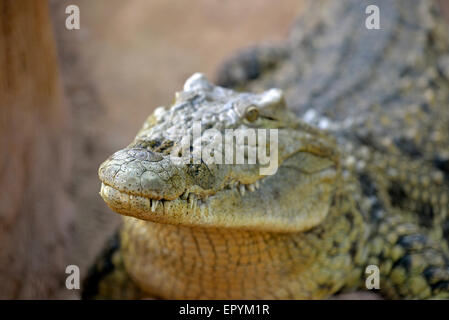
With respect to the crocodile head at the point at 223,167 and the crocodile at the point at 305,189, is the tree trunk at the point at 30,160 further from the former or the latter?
the crocodile head at the point at 223,167

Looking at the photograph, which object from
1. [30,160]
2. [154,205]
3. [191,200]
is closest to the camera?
[154,205]

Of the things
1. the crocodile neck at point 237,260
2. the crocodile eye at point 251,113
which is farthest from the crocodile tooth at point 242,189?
the crocodile eye at point 251,113

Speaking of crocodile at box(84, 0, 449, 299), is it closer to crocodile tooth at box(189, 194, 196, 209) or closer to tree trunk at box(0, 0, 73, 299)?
crocodile tooth at box(189, 194, 196, 209)

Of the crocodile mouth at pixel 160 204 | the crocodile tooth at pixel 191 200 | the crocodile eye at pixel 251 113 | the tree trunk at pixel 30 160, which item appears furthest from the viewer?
the tree trunk at pixel 30 160

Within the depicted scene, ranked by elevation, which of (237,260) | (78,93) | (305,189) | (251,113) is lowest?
(237,260)

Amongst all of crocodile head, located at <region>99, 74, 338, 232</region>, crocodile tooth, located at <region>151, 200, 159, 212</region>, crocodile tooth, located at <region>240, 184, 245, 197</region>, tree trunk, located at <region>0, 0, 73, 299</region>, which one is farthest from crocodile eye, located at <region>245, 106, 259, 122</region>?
tree trunk, located at <region>0, 0, 73, 299</region>

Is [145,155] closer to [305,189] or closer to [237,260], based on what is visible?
[237,260]

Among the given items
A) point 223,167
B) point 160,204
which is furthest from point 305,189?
point 160,204
